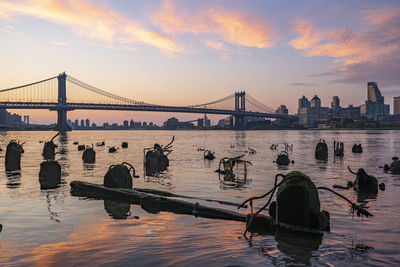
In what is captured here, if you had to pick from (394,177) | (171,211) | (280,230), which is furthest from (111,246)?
(394,177)

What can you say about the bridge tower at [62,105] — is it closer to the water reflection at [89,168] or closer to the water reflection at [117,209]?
the water reflection at [89,168]

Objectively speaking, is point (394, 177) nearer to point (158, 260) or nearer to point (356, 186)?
point (356, 186)

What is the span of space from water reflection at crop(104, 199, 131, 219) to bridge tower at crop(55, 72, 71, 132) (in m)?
146

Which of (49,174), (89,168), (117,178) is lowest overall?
(89,168)

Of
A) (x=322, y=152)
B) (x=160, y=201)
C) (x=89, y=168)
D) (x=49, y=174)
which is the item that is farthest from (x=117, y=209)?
(x=322, y=152)

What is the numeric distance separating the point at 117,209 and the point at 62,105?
497 feet

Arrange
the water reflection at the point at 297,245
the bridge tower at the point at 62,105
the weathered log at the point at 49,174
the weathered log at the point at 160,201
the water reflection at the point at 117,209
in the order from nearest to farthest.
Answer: the water reflection at the point at 297,245
the weathered log at the point at 160,201
the water reflection at the point at 117,209
the weathered log at the point at 49,174
the bridge tower at the point at 62,105

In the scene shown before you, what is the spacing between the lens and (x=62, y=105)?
151375mm

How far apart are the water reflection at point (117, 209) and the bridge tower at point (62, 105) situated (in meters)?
146

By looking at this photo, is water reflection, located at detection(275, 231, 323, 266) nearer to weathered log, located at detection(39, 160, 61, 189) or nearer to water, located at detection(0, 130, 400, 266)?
water, located at detection(0, 130, 400, 266)

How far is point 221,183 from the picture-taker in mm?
20156

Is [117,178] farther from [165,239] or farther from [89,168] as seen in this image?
[89,168]

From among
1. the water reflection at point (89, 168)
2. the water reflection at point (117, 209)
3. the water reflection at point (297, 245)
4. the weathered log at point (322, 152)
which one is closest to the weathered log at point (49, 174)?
the water reflection at point (117, 209)

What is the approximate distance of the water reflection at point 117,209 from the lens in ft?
39.1
